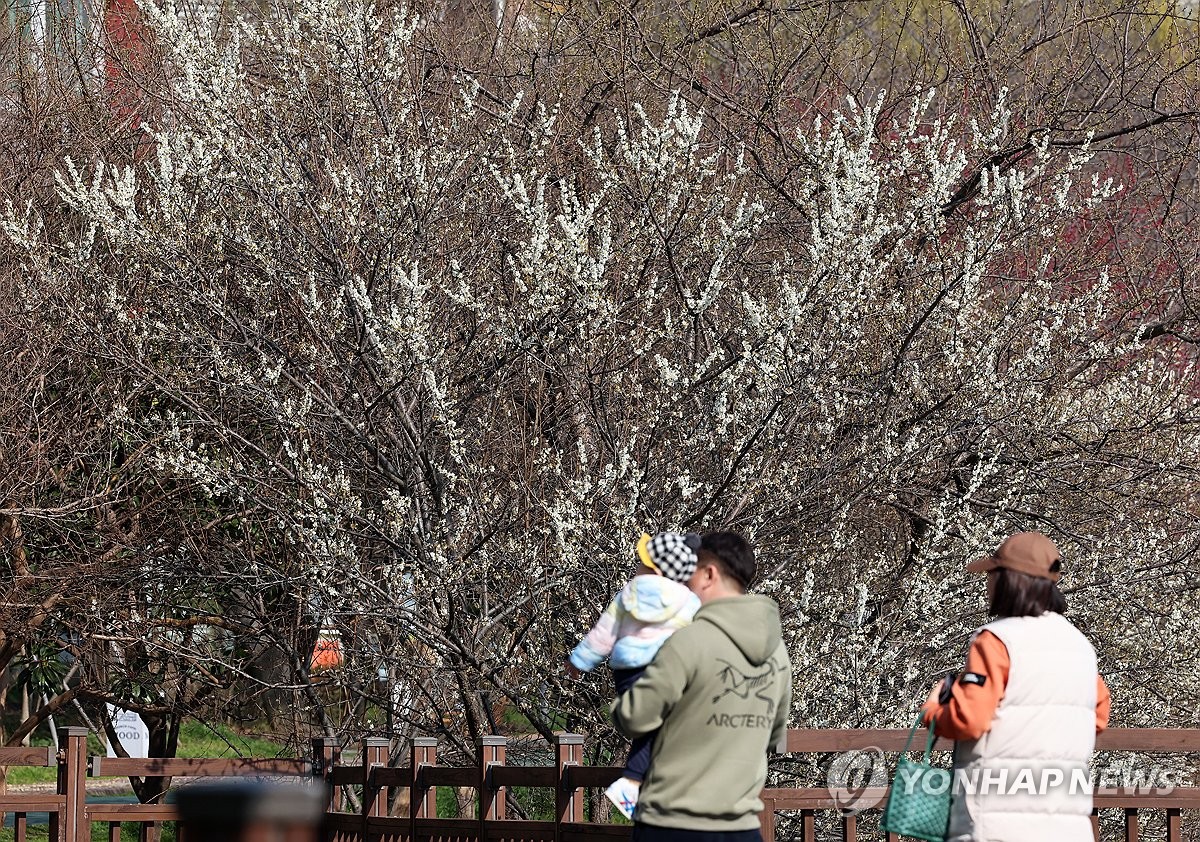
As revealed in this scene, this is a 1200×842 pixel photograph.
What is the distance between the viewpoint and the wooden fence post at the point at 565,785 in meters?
6.25

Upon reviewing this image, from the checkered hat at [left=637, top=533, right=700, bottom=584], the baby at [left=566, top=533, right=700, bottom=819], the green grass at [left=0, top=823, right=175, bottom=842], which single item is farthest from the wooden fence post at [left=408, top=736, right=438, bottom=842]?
the green grass at [left=0, top=823, right=175, bottom=842]

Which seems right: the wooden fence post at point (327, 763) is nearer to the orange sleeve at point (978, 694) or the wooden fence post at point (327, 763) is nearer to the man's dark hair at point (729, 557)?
the man's dark hair at point (729, 557)

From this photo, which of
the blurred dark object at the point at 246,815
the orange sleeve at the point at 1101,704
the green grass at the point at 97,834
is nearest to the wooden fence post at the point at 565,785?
the orange sleeve at the point at 1101,704

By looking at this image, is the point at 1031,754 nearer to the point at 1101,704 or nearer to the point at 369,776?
the point at 1101,704

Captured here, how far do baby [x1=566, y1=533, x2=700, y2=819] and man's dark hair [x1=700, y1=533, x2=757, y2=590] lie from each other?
3.0 inches

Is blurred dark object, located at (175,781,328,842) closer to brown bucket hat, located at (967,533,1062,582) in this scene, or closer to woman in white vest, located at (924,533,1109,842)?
woman in white vest, located at (924,533,1109,842)

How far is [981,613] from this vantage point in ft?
27.9

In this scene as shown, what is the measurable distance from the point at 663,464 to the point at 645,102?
3650 millimetres

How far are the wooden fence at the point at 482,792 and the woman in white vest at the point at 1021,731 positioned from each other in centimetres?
189

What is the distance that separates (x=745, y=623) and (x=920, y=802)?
2.15 ft

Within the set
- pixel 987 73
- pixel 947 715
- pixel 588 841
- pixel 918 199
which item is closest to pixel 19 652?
pixel 588 841

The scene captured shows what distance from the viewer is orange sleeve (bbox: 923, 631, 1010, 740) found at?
11.9 ft

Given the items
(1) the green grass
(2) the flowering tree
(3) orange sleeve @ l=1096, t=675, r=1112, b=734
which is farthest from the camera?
(1) the green grass

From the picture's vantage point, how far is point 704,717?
3762 millimetres
